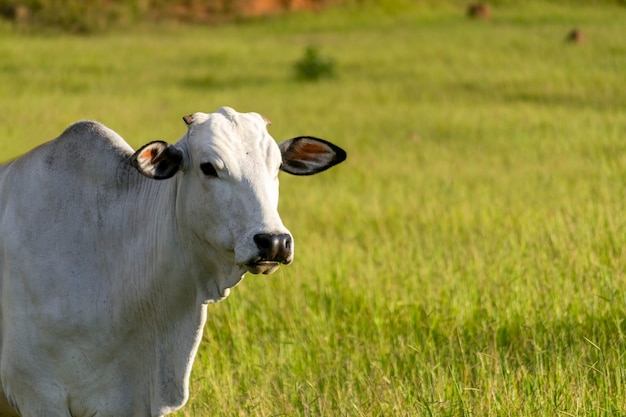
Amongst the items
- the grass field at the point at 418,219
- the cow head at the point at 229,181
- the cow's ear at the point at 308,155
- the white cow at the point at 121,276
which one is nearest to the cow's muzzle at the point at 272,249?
the cow head at the point at 229,181

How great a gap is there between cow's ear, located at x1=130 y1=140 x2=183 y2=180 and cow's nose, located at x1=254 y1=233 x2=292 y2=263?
509mm

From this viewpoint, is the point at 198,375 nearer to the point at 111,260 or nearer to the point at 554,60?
the point at 111,260

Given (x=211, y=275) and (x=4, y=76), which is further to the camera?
(x=4, y=76)

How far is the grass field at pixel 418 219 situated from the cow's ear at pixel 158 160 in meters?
1.20

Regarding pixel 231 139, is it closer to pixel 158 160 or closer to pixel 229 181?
pixel 229 181

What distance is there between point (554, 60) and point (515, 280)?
60.3 feet

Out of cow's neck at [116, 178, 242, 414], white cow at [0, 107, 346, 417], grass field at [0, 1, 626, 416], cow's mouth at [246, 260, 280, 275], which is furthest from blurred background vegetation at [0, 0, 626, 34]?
cow's mouth at [246, 260, 280, 275]

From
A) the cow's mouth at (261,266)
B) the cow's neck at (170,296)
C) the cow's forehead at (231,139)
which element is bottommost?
the cow's neck at (170,296)

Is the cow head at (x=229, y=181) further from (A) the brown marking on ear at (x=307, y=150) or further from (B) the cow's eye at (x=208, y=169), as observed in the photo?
(A) the brown marking on ear at (x=307, y=150)

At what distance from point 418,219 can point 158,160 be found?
18.0 feet

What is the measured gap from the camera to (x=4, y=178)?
4.05 metres

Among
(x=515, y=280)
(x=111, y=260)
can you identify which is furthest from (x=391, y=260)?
(x=111, y=260)

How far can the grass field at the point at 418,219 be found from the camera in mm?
4574

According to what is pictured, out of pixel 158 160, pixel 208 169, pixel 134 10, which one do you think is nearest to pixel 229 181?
pixel 208 169
